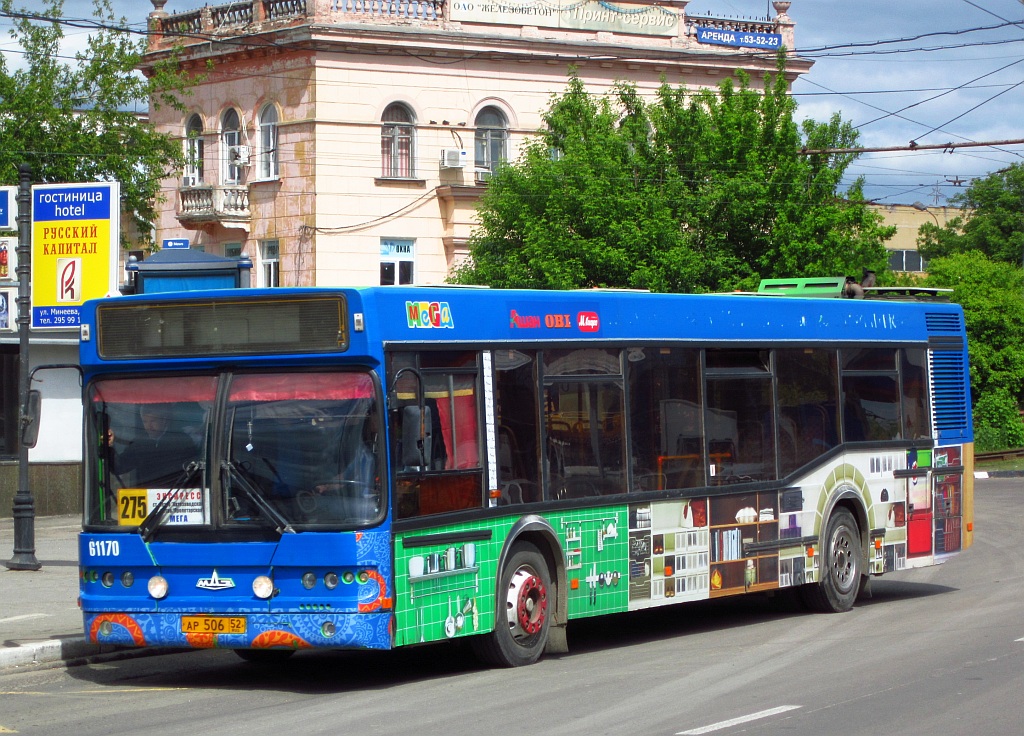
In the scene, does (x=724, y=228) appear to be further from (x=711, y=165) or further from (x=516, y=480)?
(x=516, y=480)

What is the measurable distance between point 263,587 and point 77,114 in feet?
88.6

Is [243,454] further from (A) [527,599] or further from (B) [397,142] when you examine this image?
(B) [397,142]

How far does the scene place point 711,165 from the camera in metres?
36.4

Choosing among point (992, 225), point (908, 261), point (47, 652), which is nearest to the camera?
point (47, 652)

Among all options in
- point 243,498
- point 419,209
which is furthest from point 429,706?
point 419,209

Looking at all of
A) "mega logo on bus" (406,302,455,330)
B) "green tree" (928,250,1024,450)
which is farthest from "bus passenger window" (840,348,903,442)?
"green tree" (928,250,1024,450)

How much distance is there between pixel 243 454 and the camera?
10258mm

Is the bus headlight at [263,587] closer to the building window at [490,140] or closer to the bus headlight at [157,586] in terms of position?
the bus headlight at [157,586]

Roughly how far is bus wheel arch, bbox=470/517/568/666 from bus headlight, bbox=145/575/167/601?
2259 mm

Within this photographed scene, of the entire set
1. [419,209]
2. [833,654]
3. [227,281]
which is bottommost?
[833,654]

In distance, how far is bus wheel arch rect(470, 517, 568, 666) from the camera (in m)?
11.2

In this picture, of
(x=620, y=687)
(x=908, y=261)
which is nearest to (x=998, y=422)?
(x=908, y=261)

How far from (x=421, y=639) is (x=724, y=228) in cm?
2698

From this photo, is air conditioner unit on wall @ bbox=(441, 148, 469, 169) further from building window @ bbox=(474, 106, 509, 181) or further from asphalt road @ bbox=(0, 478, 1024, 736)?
asphalt road @ bbox=(0, 478, 1024, 736)
